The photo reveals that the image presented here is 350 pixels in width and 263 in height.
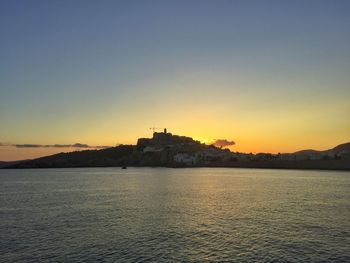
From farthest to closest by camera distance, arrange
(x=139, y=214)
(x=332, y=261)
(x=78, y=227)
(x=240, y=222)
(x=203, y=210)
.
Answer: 1. (x=203, y=210)
2. (x=139, y=214)
3. (x=240, y=222)
4. (x=78, y=227)
5. (x=332, y=261)

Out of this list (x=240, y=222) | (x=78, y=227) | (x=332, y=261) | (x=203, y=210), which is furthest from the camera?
(x=203, y=210)

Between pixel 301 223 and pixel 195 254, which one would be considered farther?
pixel 301 223

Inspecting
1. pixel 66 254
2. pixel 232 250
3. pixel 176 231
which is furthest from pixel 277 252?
pixel 66 254

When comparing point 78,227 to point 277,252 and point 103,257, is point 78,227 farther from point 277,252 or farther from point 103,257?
point 277,252

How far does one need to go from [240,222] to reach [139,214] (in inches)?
644

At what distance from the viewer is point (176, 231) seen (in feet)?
136

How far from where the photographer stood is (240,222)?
1886 inches

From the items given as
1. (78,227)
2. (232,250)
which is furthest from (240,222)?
(78,227)

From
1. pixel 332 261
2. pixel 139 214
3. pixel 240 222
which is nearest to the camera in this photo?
pixel 332 261

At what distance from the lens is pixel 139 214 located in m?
54.7

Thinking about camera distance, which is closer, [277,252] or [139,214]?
[277,252]

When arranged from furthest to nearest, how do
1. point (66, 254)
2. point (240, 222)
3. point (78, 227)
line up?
point (240, 222), point (78, 227), point (66, 254)

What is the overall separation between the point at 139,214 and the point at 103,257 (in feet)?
79.4

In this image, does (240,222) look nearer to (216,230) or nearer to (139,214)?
(216,230)
